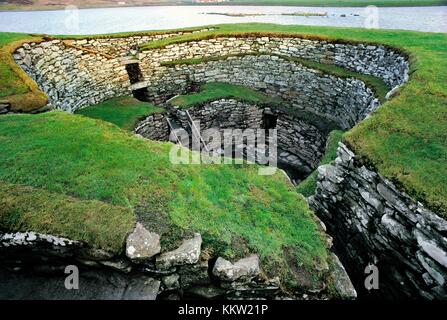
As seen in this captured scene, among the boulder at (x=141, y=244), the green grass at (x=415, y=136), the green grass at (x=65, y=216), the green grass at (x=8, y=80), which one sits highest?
the green grass at (x=8, y=80)

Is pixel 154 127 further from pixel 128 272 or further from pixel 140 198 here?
pixel 128 272

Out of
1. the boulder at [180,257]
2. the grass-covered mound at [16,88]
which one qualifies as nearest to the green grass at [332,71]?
the grass-covered mound at [16,88]

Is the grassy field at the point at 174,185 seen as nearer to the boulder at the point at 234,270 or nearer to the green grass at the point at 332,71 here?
the boulder at the point at 234,270

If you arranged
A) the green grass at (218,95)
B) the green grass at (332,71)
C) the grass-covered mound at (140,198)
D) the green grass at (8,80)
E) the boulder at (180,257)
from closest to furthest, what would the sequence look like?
1. the boulder at (180,257)
2. the grass-covered mound at (140,198)
3. the green grass at (8,80)
4. the green grass at (332,71)
5. the green grass at (218,95)

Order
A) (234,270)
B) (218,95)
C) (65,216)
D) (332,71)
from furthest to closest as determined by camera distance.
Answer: (218,95) < (332,71) < (65,216) < (234,270)

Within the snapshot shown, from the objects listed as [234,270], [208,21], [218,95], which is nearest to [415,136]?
[234,270]

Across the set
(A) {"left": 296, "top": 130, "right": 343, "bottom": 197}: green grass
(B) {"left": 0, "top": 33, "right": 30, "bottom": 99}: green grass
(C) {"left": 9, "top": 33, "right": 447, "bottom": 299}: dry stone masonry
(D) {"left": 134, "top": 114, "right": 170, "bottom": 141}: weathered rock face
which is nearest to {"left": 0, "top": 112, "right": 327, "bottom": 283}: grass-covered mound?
(C) {"left": 9, "top": 33, "right": 447, "bottom": 299}: dry stone masonry
